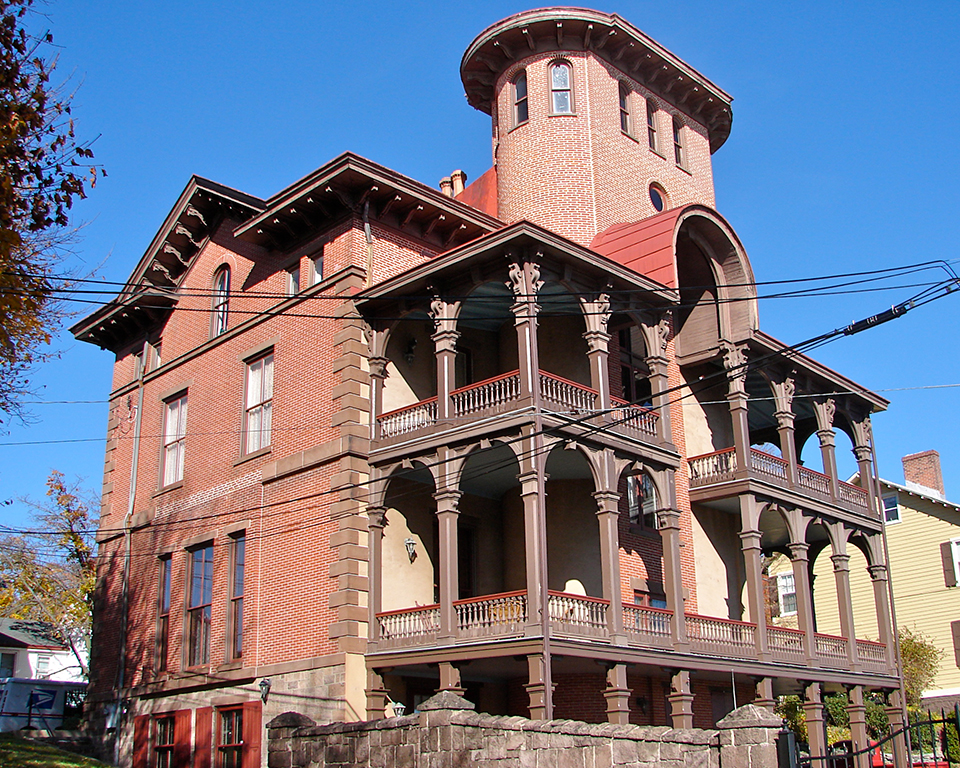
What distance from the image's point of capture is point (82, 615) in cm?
4853

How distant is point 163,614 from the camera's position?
26.7m

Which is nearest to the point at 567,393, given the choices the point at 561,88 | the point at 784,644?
the point at 784,644

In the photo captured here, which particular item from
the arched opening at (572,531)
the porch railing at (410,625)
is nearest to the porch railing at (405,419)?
the arched opening at (572,531)

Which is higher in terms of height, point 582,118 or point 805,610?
point 582,118

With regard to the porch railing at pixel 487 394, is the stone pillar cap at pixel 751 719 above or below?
below

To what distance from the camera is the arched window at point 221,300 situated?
90.5 ft

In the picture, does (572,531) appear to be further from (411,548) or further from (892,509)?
(892,509)

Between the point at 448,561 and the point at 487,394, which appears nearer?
the point at 448,561

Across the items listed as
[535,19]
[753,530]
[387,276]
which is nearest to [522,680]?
[753,530]

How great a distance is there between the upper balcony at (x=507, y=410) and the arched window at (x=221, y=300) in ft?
24.0

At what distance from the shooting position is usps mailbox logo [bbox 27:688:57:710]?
29875 mm

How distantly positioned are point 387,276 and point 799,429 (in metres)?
14.1

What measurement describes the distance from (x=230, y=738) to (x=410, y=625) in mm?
5753

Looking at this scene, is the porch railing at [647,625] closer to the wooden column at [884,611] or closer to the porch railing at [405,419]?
the porch railing at [405,419]
